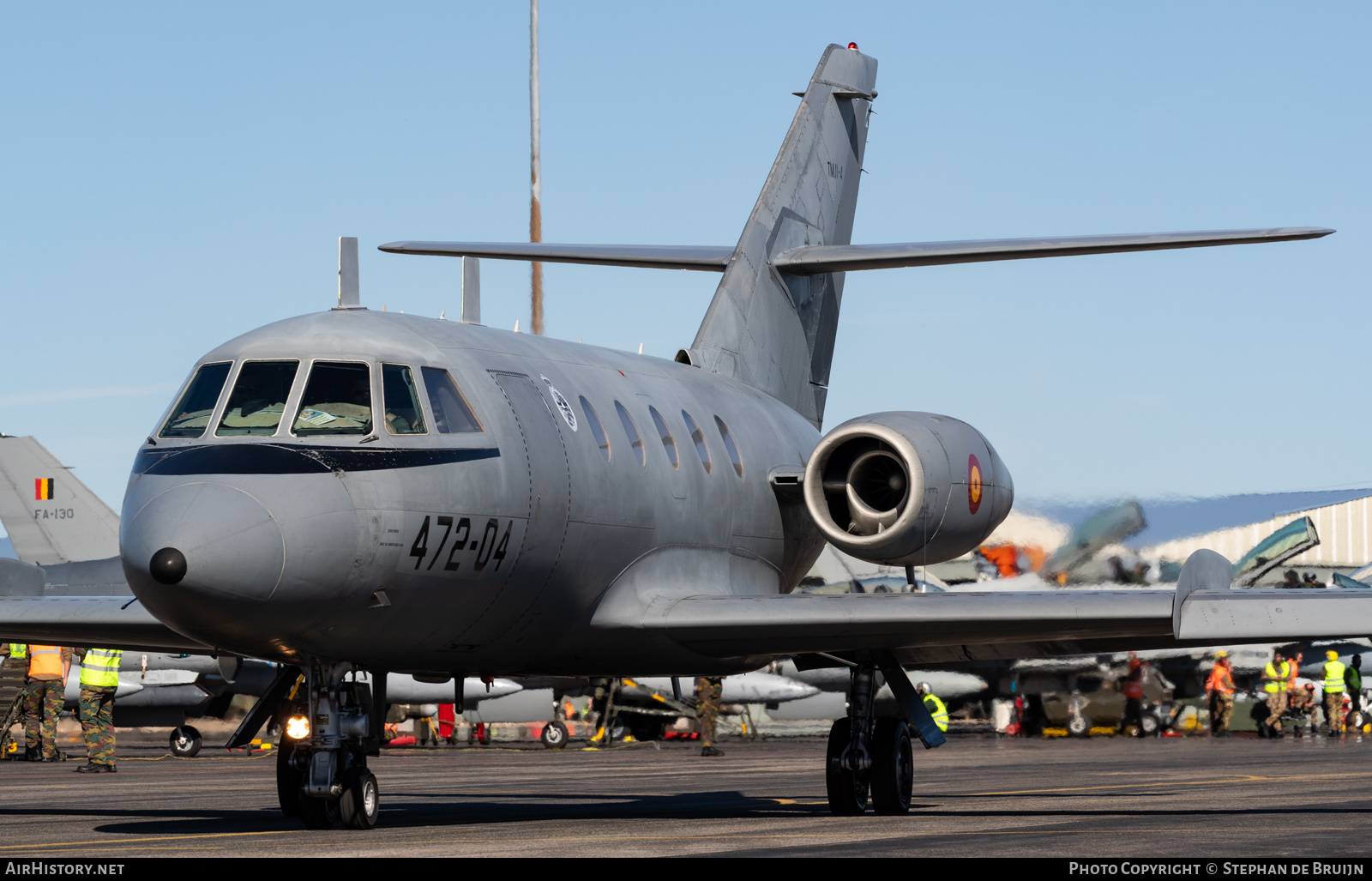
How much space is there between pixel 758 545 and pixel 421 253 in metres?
5.96

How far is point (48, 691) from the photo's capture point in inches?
1057

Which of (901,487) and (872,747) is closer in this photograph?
(872,747)

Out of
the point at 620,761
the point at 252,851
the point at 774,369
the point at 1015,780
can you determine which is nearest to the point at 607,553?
the point at 252,851

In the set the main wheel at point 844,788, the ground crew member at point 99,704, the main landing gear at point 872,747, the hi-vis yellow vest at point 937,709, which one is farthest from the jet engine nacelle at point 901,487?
the hi-vis yellow vest at point 937,709

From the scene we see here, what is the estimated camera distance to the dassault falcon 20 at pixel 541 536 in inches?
432

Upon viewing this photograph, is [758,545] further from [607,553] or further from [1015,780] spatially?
[1015,780]

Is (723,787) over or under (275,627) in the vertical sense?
under

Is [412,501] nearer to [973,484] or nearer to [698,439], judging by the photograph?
[698,439]

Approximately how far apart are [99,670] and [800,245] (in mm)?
10492

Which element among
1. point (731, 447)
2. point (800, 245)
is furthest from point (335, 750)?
point (800, 245)

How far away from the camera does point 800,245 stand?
806 inches

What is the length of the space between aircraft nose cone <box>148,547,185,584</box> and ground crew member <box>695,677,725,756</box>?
21508mm

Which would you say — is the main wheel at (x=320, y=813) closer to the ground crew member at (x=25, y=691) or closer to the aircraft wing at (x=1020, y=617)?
the aircraft wing at (x=1020, y=617)

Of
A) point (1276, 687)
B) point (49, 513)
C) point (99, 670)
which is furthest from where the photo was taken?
point (49, 513)
